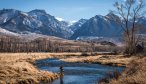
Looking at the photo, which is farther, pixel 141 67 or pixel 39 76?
pixel 39 76

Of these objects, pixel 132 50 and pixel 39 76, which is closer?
pixel 39 76

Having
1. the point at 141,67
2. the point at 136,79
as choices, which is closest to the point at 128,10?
the point at 141,67

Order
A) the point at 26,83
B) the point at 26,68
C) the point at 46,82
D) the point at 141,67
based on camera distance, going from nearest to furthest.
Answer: the point at 141,67
the point at 26,83
the point at 46,82
the point at 26,68

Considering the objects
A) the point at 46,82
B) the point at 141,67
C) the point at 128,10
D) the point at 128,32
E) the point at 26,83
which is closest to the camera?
the point at 141,67

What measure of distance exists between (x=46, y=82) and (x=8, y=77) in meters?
4.89

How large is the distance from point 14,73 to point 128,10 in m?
40.5

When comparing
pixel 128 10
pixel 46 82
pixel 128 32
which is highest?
pixel 128 10

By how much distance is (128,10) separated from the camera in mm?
71688

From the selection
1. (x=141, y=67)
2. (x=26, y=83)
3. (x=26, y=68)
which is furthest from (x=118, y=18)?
(x=141, y=67)

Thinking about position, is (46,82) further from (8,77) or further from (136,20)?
(136,20)

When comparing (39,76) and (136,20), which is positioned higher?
(136,20)

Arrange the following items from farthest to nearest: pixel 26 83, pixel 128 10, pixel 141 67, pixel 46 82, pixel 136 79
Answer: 1. pixel 128 10
2. pixel 46 82
3. pixel 26 83
4. pixel 141 67
5. pixel 136 79

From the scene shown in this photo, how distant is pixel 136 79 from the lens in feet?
69.9

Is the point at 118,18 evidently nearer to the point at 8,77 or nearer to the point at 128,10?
the point at 128,10
